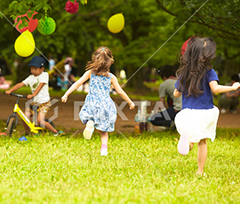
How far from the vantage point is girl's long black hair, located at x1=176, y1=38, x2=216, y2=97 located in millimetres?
4840

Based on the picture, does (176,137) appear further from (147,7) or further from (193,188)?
(147,7)

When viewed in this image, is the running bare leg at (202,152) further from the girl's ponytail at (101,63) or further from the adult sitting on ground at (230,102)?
the adult sitting on ground at (230,102)

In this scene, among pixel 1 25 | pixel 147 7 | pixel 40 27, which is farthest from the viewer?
pixel 1 25

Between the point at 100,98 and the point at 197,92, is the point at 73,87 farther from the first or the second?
the point at 197,92

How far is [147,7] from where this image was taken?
1977 cm

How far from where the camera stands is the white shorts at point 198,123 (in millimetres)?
4863

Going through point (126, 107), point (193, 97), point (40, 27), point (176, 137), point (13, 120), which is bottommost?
point (126, 107)

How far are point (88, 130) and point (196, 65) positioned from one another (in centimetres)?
176

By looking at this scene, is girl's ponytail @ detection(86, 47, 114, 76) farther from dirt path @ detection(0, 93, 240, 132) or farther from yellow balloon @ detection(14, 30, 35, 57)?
dirt path @ detection(0, 93, 240, 132)

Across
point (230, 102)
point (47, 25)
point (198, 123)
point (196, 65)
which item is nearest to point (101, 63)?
point (196, 65)

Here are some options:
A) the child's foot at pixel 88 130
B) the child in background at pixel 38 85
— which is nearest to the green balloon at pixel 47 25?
the child in background at pixel 38 85

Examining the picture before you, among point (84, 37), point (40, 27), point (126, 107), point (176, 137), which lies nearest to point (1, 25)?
point (84, 37)

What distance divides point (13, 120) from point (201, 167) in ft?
13.1

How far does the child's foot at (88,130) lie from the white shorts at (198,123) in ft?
4.37
